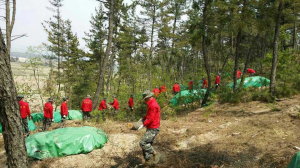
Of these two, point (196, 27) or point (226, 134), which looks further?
point (196, 27)

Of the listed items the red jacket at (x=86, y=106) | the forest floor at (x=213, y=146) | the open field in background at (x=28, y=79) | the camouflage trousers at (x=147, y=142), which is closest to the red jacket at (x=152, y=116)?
the camouflage trousers at (x=147, y=142)

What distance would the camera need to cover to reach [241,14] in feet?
31.0

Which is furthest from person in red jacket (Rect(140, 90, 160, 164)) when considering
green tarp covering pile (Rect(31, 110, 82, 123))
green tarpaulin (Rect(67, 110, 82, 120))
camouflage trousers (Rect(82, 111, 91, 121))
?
green tarpaulin (Rect(67, 110, 82, 120))

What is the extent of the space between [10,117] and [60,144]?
2.58 m

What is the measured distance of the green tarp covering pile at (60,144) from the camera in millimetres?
5047

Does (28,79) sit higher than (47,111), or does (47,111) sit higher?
(28,79)

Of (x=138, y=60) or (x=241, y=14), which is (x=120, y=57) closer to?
(x=138, y=60)

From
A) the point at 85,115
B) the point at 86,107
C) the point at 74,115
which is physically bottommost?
the point at 74,115

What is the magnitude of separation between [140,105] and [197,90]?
3.91 metres

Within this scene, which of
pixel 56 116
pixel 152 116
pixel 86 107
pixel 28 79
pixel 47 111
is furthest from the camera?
pixel 28 79

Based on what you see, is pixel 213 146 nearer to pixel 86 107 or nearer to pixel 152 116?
pixel 152 116

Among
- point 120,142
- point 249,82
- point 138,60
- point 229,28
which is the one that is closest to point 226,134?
point 120,142

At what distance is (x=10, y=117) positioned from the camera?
2850 mm

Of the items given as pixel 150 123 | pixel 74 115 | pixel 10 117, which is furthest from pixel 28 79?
pixel 150 123
